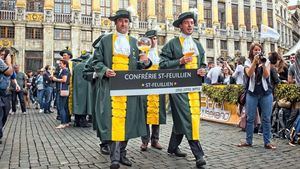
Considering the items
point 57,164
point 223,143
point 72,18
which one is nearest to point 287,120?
point 223,143

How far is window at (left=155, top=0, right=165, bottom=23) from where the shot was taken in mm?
32969

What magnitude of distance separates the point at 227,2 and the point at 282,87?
32.8 meters

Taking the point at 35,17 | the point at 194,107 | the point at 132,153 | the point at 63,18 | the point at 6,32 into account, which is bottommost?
the point at 132,153

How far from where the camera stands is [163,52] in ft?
15.9

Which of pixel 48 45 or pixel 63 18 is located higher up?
pixel 63 18

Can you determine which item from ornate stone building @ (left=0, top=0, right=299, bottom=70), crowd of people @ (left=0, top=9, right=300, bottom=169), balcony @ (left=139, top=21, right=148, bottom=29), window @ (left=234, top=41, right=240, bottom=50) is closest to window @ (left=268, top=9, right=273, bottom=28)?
ornate stone building @ (left=0, top=0, right=299, bottom=70)

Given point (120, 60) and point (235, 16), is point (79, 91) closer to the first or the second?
point (120, 60)

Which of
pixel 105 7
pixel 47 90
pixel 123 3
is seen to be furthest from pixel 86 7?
pixel 47 90

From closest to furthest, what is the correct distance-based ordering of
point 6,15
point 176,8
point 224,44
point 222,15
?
point 6,15, point 176,8, point 224,44, point 222,15

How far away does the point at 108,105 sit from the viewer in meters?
4.20

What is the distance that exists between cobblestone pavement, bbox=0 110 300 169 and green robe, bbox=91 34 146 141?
551 mm

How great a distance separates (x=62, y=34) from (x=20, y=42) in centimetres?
367

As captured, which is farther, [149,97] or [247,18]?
[247,18]

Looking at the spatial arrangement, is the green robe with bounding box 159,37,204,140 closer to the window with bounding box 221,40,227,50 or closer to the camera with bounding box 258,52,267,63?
the camera with bounding box 258,52,267,63
